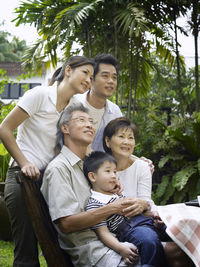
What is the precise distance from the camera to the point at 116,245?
2.17 m

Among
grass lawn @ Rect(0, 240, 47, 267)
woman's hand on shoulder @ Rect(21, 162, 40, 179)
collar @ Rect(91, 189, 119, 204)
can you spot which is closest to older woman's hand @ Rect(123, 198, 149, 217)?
collar @ Rect(91, 189, 119, 204)

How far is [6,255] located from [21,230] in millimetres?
2426

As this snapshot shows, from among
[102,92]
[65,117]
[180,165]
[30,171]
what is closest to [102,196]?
[30,171]

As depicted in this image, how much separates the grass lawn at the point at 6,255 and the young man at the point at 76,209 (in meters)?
2.49

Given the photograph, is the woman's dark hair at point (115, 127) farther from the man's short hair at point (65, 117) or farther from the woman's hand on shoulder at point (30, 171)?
the woman's hand on shoulder at point (30, 171)

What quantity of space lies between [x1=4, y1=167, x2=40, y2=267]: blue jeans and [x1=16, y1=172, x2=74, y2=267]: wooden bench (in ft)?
1.36

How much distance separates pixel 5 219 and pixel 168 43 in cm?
626

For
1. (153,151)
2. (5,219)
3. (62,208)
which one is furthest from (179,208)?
(153,151)

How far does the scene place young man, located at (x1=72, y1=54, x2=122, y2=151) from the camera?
332cm

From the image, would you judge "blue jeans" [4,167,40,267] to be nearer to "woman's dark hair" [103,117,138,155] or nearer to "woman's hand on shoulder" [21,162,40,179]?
"woman's hand on shoulder" [21,162,40,179]

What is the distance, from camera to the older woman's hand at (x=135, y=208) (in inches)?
90.1

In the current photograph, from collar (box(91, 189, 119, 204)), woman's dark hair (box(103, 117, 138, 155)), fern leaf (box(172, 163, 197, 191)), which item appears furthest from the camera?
fern leaf (box(172, 163, 197, 191))

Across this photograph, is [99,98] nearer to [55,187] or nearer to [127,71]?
[55,187]

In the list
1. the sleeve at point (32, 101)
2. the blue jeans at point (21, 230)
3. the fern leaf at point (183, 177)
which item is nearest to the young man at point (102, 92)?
the sleeve at point (32, 101)
